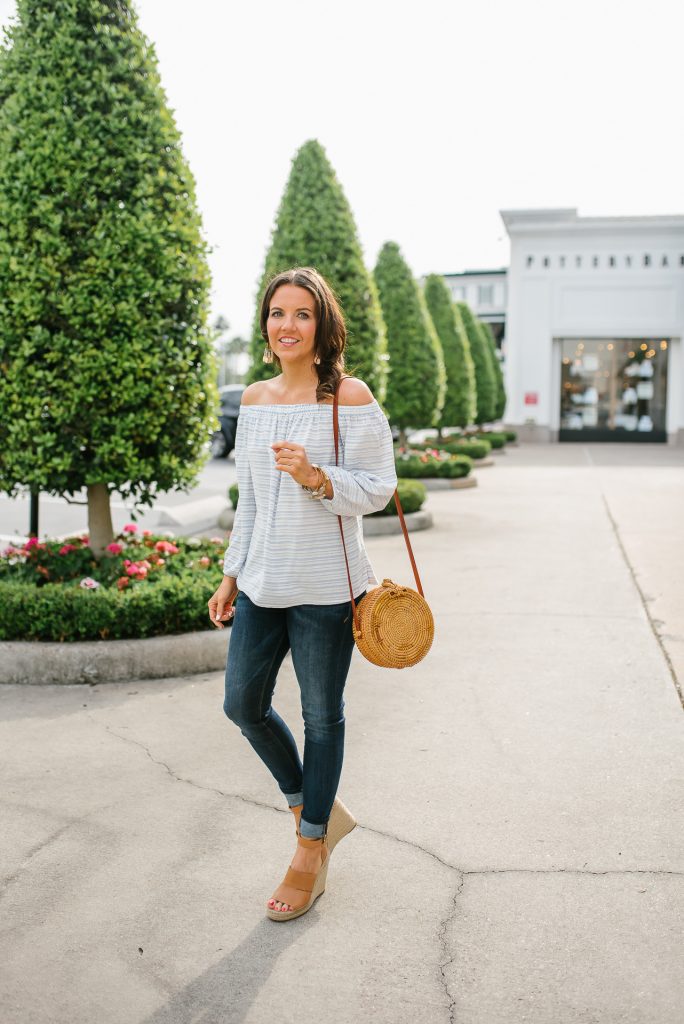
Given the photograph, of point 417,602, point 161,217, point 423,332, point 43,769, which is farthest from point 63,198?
point 423,332

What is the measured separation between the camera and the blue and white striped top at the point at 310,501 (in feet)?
9.75

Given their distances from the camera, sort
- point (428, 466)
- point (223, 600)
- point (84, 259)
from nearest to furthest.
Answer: point (223, 600) → point (84, 259) → point (428, 466)

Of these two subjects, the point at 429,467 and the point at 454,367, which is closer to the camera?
the point at 429,467

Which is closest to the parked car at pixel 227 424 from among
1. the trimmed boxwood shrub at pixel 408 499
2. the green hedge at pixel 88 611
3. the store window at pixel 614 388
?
the trimmed boxwood shrub at pixel 408 499

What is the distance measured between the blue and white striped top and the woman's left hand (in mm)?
93

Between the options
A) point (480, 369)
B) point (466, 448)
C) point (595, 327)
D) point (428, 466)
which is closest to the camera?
point (428, 466)

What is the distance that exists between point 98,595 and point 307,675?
8.86ft

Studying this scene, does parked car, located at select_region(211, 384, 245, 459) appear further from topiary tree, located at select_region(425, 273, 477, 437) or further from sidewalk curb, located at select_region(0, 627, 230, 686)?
sidewalk curb, located at select_region(0, 627, 230, 686)

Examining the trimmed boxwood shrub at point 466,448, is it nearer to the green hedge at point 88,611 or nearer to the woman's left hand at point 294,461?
the green hedge at point 88,611

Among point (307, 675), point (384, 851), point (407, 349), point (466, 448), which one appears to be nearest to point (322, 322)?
point (307, 675)

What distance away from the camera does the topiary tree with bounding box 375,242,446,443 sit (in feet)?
55.5

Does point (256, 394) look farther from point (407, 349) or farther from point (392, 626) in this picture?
point (407, 349)

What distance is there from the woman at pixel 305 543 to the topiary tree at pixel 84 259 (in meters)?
2.81

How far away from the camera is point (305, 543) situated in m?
3.01
